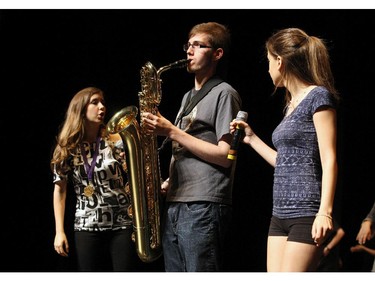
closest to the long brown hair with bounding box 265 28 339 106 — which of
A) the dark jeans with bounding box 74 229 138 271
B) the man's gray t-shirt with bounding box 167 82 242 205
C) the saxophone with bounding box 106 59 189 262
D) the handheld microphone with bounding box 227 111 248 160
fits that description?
the handheld microphone with bounding box 227 111 248 160

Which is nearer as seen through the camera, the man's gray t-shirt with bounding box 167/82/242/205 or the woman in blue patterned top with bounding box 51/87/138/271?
the man's gray t-shirt with bounding box 167/82/242/205

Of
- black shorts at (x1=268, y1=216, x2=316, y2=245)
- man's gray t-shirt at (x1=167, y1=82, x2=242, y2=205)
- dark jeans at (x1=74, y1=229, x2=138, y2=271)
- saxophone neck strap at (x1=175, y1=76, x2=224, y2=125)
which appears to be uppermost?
saxophone neck strap at (x1=175, y1=76, x2=224, y2=125)

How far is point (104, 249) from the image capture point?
10.5 feet

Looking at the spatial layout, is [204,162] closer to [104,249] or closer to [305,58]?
[305,58]

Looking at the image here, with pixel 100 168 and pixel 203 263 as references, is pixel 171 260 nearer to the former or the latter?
pixel 203 263

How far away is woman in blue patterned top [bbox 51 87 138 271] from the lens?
3.15 metres

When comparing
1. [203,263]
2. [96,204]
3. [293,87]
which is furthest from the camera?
[96,204]

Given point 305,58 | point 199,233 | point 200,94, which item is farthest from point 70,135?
point 305,58

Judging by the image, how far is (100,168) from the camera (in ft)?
10.6

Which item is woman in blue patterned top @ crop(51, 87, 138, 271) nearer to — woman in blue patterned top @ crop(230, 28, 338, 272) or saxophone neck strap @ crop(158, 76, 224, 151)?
saxophone neck strap @ crop(158, 76, 224, 151)

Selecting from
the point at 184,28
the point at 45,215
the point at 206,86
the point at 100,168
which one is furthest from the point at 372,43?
the point at 45,215

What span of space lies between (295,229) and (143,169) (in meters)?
0.96

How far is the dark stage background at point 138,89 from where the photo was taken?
3742mm

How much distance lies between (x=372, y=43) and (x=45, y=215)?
2.41 m
